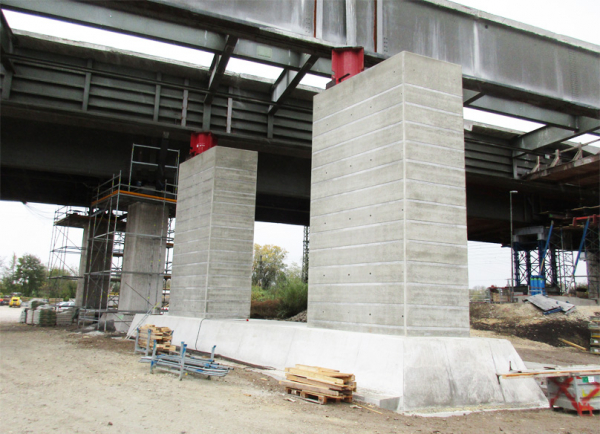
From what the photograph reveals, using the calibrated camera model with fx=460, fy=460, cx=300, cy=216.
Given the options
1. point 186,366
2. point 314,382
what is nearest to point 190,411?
point 314,382

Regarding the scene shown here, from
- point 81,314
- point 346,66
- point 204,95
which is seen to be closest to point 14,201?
point 81,314

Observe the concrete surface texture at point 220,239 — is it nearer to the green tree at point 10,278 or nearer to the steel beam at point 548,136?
the steel beam at point 548,136

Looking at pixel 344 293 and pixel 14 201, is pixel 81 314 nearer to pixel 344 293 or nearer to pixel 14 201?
pixel 14 201

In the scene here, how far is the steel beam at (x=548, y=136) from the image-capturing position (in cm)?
1881

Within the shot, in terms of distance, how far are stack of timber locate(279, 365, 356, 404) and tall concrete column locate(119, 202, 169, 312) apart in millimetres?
13957

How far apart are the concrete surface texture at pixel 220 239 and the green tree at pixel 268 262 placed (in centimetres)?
4786

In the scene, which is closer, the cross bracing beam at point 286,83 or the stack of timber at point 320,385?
the stack of timber at point 320,385

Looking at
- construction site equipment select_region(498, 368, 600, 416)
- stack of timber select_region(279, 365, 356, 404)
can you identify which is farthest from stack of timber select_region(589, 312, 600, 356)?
stack of timber select_region(279, 365, 356, 404)

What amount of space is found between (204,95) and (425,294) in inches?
515

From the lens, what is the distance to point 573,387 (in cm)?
823

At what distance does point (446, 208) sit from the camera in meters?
9.08

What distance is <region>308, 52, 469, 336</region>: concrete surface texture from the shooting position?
8602mm

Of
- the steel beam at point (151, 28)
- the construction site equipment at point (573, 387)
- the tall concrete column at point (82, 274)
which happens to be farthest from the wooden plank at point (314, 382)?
the tall concrete column at point (82, 274)

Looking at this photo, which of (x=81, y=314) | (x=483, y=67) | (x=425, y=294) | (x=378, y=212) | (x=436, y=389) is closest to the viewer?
(x=436, y=389)
